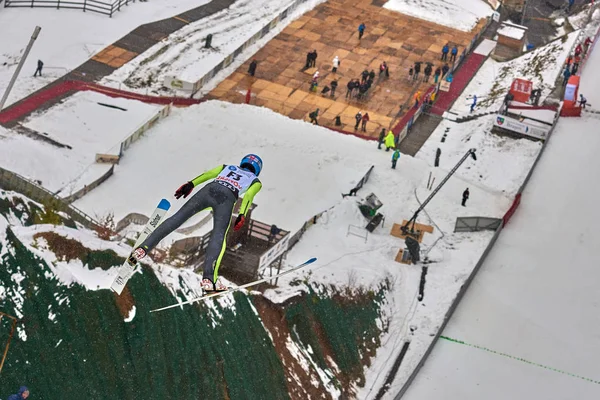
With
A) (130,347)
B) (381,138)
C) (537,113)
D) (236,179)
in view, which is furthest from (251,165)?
(537,113)

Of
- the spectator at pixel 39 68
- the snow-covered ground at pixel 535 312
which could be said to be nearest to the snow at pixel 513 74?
the snow-covered ground at pixel 535 312

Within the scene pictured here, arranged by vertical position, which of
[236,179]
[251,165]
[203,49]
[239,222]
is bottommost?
[203,49]

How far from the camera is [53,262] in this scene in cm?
3114

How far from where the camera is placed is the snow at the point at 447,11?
6162 cm

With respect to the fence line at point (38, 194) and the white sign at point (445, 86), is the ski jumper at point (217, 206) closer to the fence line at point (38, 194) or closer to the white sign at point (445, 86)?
the fence line at point (38, 194)

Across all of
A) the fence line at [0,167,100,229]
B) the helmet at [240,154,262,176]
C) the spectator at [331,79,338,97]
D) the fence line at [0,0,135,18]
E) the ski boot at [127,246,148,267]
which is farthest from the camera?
the fence line at [0,0,135,18]

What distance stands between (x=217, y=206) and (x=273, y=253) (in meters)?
10.6

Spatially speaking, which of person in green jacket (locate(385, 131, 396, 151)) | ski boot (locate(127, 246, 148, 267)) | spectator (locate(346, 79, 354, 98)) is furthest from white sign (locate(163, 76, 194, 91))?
ski boot (locate(127, 246, 148, 267))

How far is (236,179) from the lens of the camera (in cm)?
2514

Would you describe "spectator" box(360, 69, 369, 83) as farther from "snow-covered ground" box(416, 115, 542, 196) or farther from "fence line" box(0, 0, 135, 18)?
"fence line" box(0, 0, 135, 18)

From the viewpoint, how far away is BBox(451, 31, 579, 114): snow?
175 ft

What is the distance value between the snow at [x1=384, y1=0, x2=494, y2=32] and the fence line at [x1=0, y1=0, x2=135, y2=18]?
46.6ft

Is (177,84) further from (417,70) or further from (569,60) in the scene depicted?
(569,60)

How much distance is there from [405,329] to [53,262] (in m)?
11.5
